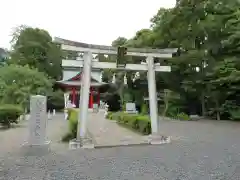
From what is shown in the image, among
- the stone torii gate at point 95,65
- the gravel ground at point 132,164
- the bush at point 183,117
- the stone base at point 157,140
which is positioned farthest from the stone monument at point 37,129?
the bush at point 183,117

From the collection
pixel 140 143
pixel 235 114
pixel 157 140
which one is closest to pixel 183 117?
pixel 235 114

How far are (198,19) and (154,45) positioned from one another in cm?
428

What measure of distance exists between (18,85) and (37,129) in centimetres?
1535

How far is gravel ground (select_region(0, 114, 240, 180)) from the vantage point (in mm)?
4719

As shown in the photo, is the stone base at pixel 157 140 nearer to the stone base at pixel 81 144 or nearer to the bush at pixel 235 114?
the stone base at pixel 81 144

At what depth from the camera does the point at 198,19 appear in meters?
19.9

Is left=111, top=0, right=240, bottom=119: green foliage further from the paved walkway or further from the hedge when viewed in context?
the paved walkway

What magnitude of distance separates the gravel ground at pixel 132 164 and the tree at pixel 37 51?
29414 millimetres

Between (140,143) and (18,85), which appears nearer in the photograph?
(140,143)

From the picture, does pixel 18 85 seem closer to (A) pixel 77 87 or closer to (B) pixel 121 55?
(A) pixel 77 87

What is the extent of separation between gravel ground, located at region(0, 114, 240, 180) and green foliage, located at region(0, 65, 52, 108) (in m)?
14.8

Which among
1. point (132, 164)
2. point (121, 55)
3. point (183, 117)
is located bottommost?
point (132, 164)

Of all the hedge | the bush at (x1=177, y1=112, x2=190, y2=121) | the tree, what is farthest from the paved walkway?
the tree

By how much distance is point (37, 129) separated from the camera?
7266mm
